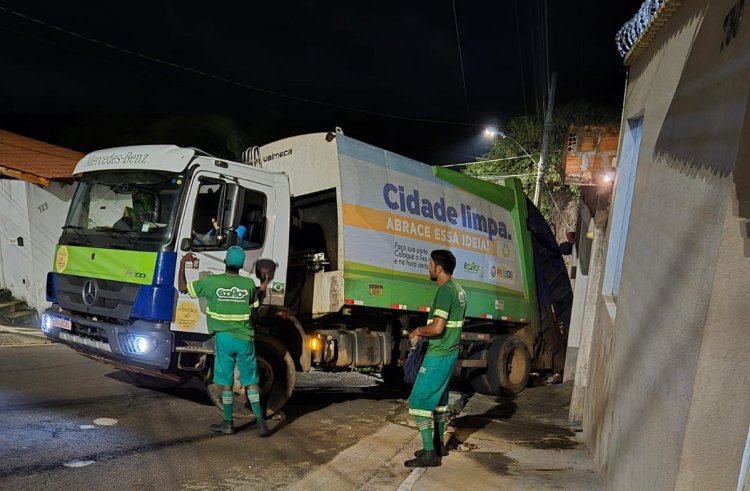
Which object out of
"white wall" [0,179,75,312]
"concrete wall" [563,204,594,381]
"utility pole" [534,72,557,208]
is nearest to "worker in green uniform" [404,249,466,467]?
"concrete wall" [563,204,594,381]

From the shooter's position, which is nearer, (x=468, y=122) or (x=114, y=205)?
(x=114, y=205)

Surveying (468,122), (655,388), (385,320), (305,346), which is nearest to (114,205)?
(305,346)

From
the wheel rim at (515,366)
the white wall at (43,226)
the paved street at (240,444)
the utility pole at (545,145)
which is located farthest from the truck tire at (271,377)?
the utility pole at (545,145)

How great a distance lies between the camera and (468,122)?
24.6 metres

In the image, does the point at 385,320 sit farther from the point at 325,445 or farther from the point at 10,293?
the point at 10,293

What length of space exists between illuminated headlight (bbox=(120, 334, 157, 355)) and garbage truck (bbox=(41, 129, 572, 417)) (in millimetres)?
10

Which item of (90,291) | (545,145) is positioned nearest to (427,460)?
(90,291)

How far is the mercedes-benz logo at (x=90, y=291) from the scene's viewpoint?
209 inches

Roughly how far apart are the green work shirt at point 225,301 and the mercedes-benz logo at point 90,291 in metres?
1.09

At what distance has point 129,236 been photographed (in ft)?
17.3

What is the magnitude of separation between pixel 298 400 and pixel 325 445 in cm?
182

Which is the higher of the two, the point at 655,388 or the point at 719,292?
the point at 719,292

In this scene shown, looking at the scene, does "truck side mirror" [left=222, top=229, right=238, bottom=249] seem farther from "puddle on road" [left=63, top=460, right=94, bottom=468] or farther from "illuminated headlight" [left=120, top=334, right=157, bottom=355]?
"puddle on road" [left=63, top=460, right=94, bottom=468]

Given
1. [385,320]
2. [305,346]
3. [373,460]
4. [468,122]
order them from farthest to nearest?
[468,122] < [385,320] < [305,346] < [373,460]
